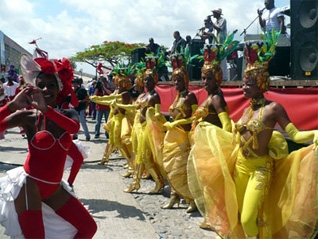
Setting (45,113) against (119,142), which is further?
(119,142)

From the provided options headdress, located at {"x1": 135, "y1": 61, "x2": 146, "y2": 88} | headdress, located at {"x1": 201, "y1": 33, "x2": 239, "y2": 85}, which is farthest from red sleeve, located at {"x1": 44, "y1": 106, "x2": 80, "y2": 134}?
headdress, located at {"x1": 135, "y1": 61, "x2": 146, "y2": 88}

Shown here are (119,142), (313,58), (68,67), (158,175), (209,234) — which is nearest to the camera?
(68,67)

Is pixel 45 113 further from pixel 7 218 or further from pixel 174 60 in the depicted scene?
pixel 174 60

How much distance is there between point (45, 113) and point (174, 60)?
358 cm

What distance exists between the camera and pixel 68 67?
12.1 ft

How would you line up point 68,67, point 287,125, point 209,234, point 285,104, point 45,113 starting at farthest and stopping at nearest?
point 285,104 → point 209,234 → point 287,125 → point 68,67 → point 45,113

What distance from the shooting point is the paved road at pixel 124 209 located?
542 cm

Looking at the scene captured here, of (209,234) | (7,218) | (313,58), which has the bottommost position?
(209,234)

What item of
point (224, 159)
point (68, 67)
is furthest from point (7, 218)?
point (224, 159)

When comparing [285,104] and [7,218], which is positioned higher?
[285,104]

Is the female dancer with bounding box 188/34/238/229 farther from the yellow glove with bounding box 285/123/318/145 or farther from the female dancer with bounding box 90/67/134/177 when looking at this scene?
the female dancer with bounding box 90/67/134/177

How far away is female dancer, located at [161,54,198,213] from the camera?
20.6 feet

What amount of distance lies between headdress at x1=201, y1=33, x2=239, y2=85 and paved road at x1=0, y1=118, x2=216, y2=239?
74.3 inches

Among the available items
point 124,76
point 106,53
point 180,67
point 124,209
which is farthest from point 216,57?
point 106,53
